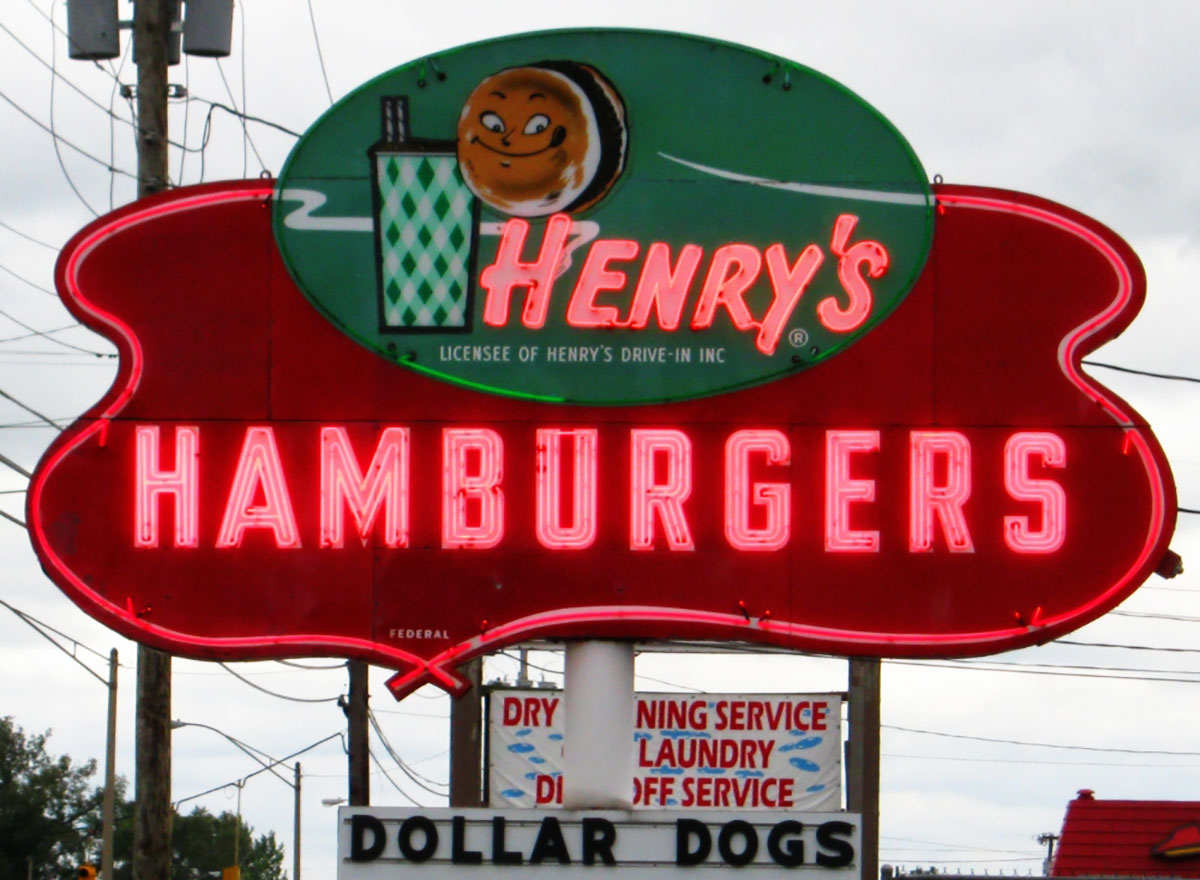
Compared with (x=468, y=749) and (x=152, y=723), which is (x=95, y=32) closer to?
(x=152, y=723)

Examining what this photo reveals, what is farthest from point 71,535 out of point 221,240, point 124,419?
point 221,240

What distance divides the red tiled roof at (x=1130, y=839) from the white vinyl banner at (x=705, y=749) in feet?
11.2

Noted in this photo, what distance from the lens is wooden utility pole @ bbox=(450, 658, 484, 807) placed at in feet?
88.4

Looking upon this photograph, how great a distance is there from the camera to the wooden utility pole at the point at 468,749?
26938 mm

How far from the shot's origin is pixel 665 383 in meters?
16.4

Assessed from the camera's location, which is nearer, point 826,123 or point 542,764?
point 826,123

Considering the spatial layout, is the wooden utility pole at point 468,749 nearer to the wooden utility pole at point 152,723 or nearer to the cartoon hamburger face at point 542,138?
the wooden utility pole at point 152,723

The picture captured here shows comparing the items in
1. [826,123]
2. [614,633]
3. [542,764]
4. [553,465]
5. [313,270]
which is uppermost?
[826,123]

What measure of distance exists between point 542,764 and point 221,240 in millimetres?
11564

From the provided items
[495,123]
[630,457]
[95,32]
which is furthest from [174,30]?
[630,457]

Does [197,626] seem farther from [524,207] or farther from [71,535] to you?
[524,207]

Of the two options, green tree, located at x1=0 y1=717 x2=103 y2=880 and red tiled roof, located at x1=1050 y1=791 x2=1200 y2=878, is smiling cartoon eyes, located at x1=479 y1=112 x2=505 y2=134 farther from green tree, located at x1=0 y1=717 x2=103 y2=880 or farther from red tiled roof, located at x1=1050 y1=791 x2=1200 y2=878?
green tree, located at x1=0 y1=717 x2=103 y2=880

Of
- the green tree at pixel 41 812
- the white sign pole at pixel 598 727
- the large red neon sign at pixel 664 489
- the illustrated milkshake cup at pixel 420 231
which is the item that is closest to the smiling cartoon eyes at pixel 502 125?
the illustrated milkshake cup at pixel 420 231

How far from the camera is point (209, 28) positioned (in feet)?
71.1
